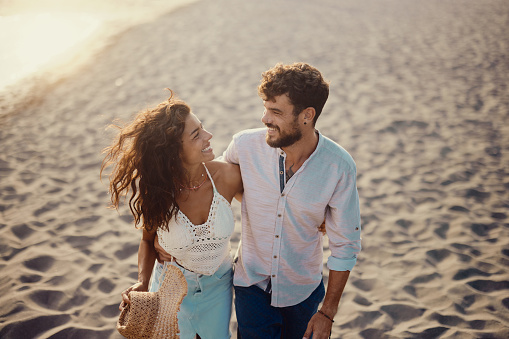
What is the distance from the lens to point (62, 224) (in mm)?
5043

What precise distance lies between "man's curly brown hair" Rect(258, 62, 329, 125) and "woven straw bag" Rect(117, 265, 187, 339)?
1.36 meters

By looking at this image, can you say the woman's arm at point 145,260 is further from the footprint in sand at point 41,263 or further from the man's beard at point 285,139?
the footprint in sand at point 41,263

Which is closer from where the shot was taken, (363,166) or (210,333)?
(210,333)

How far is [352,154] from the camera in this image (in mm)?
6629

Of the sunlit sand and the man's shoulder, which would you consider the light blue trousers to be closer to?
the man's shoulder

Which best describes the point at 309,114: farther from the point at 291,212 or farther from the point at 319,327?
the point at 319,327

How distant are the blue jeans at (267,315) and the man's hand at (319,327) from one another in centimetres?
35

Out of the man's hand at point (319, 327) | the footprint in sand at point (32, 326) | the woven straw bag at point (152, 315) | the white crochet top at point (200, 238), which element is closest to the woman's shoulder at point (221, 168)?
the white crochet top at point (200, 238)

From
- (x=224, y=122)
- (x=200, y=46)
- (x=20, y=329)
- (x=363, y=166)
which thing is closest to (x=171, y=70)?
(x=200, y=46)

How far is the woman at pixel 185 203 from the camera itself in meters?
2.62

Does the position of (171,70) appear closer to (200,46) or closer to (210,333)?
(200,46)

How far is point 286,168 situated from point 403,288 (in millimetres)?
2366

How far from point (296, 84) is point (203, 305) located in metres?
1.60

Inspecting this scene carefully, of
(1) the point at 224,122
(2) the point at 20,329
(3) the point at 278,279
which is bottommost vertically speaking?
(2) the point at 20,329
